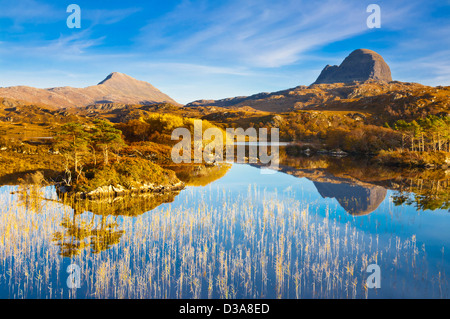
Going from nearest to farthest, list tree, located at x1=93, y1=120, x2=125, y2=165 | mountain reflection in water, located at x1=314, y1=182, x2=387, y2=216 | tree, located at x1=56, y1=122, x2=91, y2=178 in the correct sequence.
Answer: mountain reflection in water, located at x1=314, y1=182, x2=387, y2=216, tree, located at x1=56, y1=122, x2=91, y2=178, tree, located at x1=93, y1=120, x2=125, y2=165

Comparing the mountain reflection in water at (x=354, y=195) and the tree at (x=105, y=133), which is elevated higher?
the tree at (x=105, y=133)

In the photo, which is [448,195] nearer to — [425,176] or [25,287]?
[425,176]

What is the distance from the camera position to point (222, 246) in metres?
11.6

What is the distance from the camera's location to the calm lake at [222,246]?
8.41m

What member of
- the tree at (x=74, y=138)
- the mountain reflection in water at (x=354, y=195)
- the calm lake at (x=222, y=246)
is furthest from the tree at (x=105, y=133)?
the mountain reflection in water at (x=354, y=195)

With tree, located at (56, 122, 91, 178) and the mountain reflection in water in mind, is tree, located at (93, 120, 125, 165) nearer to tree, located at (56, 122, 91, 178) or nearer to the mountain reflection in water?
tree, located at (56, 122, 91, 178)

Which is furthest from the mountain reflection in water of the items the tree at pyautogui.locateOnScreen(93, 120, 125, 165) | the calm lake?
the tree at pyautogui.locateOnScreen(93, 120, 125, 165)

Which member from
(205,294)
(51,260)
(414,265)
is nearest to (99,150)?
(51,260)

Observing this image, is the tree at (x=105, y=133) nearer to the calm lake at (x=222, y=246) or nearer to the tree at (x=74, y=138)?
the tree at (x=74, y=138)

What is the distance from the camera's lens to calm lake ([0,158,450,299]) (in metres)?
8.41

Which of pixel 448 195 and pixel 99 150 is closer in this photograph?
pixel 448 195

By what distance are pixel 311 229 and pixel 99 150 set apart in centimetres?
3278

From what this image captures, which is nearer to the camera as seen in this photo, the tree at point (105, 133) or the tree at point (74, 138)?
the tree at point (74, 138)
